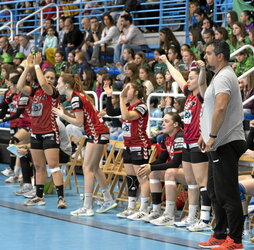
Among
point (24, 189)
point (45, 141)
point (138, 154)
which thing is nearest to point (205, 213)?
point (138, 154)

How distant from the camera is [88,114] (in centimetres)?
868

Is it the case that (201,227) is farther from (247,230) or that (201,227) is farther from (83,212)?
(83,212)

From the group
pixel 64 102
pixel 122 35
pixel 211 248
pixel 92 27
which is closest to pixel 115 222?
pixel 211 248

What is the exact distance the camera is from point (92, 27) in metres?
15.0

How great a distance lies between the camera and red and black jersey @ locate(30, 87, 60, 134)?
910 cm

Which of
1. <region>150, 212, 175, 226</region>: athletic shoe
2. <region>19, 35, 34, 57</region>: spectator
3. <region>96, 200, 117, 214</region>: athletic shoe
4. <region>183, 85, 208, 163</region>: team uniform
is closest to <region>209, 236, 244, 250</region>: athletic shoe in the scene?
<region>183, 85, 208, 163</region>: team uniform

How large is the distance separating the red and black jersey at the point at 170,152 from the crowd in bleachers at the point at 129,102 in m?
0.01

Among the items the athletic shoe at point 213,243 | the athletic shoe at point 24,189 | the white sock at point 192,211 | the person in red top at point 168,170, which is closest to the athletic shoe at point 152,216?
the person in red top at point 168,170

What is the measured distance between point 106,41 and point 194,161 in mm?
7351

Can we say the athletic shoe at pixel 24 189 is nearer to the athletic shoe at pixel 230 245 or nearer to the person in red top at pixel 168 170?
the person in red top at pixel 168 170

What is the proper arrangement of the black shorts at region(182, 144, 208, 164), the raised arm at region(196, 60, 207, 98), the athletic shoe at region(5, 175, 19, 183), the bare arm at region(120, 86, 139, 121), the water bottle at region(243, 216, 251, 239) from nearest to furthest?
the raised arm at region(196, 60, 207, 98) → the water bottle at region(243, 216, 251, 239) → the black shorts at region(182, 144, 208, 164) → the bare arm at region(120, 86, 139, 121) → the athletic shoe at region(5, 175, 19, 183)

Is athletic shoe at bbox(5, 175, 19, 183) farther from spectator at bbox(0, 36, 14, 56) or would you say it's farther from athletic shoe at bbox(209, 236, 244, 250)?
spectator at bbox(0, 36, 14, 56)

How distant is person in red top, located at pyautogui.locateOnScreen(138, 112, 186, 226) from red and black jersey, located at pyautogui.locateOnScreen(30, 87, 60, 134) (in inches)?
61.4

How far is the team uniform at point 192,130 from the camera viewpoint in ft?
24.8
